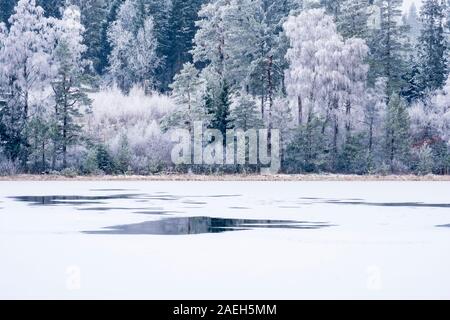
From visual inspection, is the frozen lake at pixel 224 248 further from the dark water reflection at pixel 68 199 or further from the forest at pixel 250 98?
the forest at pixel 250 98

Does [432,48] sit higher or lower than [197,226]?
higher

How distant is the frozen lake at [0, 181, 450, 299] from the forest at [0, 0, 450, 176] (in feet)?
69.2

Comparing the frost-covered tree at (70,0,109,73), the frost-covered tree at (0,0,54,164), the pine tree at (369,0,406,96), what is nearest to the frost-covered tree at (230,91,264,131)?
the frost-covered tree at (0,0,54,164)

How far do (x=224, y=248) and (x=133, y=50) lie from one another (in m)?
56.4

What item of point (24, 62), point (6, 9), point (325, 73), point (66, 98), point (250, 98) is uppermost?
point (6, 9)

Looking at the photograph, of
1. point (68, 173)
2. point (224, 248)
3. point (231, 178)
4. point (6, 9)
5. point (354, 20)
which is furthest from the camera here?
point (6, 9)

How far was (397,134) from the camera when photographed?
176 ft

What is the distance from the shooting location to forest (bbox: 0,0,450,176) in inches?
2042

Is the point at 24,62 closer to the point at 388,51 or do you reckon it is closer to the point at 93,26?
the point at 93,26

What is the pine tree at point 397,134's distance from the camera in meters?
Answer: 53.7

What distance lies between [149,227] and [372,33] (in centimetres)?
4701

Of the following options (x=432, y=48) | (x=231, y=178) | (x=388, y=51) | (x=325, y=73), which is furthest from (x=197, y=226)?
(x=432, y=48)

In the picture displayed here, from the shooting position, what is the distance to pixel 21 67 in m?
55.2
